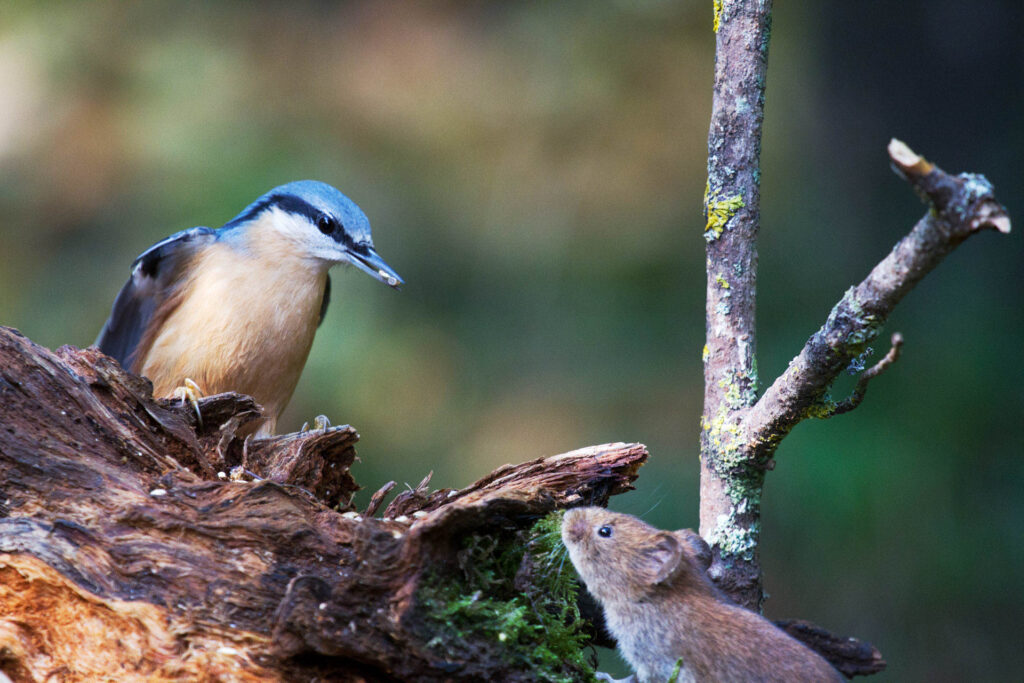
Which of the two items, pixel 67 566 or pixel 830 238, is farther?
pixel 830 238

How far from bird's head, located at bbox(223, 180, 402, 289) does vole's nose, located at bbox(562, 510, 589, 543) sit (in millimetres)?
1243

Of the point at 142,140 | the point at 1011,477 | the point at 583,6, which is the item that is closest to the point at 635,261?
the point at 583,6

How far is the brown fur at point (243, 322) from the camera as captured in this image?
129 inches

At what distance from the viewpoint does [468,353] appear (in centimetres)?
516

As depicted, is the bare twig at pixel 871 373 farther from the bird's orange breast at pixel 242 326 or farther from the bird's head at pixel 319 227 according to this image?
the bird's orange breast at pixel 242 326

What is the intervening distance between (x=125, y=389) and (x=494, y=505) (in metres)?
A: 0.90

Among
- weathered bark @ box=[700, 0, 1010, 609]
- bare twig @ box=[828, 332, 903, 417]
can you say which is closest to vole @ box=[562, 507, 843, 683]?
weathered bark @ box=[700, 0, 1010, 609]

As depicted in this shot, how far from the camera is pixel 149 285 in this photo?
11.6ft

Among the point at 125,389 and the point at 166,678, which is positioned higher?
the point at 125,389

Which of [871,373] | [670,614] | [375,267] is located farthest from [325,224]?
[871,373]

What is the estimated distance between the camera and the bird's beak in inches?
124

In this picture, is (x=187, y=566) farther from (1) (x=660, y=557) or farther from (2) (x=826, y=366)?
(2) (x=826, y=366)

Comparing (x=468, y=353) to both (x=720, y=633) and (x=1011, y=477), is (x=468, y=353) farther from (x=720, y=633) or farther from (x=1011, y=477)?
(x=720, y=633)

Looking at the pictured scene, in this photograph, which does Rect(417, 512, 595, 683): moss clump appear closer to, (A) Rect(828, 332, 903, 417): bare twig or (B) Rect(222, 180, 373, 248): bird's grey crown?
(A) Rect(828, 332, 903, 417): bare twig
